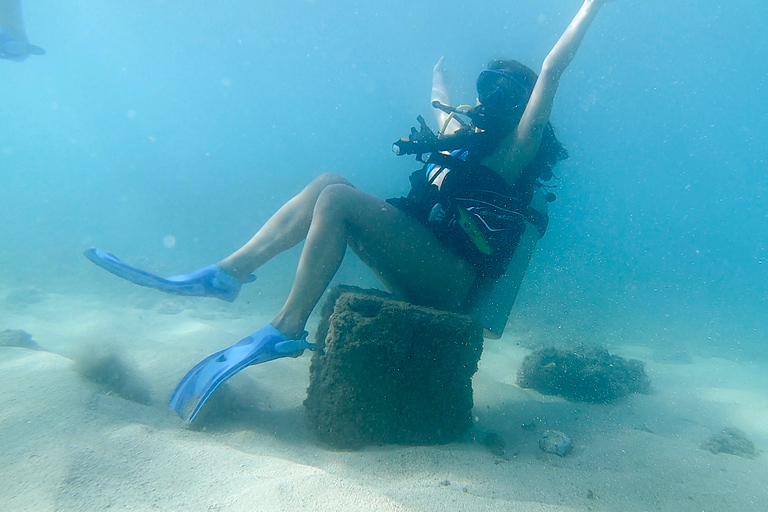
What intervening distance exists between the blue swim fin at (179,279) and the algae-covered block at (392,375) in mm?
1000

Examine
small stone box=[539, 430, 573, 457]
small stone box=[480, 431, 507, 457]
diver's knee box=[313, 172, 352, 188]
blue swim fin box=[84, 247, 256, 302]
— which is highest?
diver's knee box=[313, 172, 352, 188]

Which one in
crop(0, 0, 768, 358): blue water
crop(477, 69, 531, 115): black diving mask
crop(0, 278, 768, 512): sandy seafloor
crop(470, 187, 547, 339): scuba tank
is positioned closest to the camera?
crop(0, 278, 768, 512): sandy seafloor

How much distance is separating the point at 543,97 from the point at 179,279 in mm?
3303

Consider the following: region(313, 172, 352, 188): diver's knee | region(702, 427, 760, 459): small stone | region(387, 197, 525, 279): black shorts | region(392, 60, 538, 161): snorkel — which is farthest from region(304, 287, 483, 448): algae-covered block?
region(702, 427, 760, 459): small stone

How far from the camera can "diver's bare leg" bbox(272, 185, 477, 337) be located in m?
2.82

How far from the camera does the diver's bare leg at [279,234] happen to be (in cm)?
314

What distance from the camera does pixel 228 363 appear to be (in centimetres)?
256

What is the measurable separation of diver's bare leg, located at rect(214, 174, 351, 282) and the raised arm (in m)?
1.78

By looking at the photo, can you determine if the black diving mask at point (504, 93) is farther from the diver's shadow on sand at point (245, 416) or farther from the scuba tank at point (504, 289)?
the diver's shadow on sand at point (245, 416)

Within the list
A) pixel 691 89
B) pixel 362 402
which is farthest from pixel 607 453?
pixel 691 89

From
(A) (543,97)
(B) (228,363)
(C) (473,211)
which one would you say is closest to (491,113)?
(A) (543,97)

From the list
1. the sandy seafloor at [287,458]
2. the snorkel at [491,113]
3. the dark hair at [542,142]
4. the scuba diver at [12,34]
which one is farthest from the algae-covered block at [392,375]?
the scuba diver at [12,34]

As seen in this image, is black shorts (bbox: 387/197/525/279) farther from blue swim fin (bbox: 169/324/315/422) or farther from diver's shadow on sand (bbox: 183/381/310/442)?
diver's shadow on sand (bbox: 183/381/310/442)

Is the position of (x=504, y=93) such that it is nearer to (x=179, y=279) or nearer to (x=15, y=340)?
(x=179, y=279)
